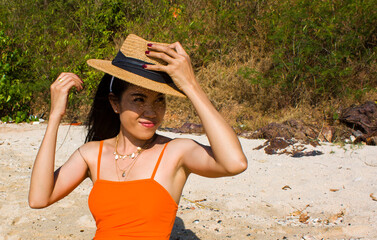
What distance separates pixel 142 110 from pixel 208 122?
0.37 meters

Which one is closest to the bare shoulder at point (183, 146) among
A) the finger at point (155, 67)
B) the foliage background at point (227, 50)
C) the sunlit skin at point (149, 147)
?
the sunlit skin at point (149, 147)

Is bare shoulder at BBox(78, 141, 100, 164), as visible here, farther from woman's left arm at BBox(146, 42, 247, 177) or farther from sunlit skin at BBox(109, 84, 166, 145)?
woman's left arm at BBox(146, 42, 247, 177)

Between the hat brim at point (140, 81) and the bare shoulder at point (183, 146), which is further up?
the hat brim at point (140, 81)

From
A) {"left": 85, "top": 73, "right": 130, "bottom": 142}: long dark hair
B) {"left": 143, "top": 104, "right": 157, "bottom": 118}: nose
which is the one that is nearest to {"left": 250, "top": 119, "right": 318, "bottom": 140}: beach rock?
{"left": 85, "top": 73, "right": 130, "bottom": 142}: long dark hair

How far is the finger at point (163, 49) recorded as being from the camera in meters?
1.69

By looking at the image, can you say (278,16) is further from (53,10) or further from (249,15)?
(53,10)

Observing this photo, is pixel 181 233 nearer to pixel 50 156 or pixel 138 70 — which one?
pixel 50 156

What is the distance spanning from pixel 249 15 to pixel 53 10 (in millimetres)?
5116

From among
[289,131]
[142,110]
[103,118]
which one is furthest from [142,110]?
[289,131]

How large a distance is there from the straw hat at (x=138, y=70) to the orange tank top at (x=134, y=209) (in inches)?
16.0

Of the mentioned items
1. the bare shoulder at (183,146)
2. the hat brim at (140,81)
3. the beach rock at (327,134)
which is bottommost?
the beach rock at (327,134)

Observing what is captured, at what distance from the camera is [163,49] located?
172cm

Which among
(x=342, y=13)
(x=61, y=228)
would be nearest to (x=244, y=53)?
(x=342, y=13)

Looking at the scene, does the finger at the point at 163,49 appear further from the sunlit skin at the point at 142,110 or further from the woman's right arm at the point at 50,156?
the woman's right arm at the point at 50,156
